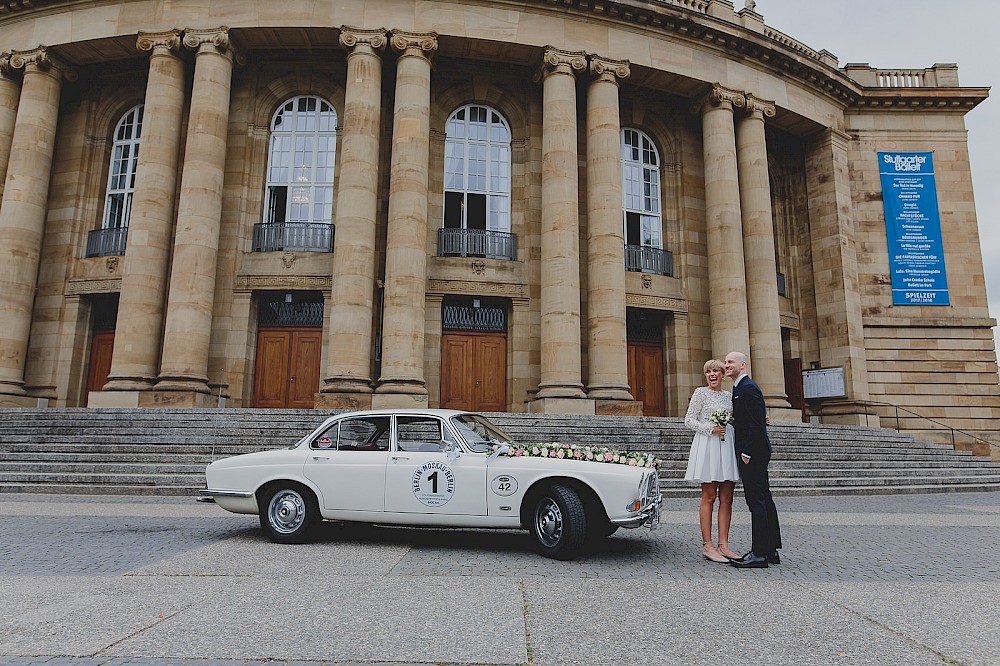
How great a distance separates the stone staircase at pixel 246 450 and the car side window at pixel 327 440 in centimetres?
535

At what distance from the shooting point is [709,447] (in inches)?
238

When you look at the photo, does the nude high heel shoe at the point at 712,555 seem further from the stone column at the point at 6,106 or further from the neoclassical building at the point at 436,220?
the stone column at the point at 6,106

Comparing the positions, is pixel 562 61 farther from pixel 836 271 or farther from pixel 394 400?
pixel 836 271

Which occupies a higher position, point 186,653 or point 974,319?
point 974,319

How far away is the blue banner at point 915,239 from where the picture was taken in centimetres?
2348

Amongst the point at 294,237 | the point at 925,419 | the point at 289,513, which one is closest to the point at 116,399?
the point at 294,237

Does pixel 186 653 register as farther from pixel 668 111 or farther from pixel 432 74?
pixel 668 111

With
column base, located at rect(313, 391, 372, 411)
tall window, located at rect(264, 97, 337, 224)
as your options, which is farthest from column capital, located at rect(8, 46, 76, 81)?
column base, located at rect(313, 391, 372, 411)

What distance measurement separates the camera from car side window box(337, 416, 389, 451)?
6.90 m

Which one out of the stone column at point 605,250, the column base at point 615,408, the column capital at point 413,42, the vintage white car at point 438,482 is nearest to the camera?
the vintage white car at point 438,482

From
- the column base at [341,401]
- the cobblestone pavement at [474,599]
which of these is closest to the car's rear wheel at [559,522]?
the cobblestone pavement at [474,599]

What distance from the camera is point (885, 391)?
22953 millimetres

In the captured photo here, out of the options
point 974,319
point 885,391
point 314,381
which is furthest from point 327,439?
point 974,319

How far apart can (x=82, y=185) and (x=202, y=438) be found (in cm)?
1238
